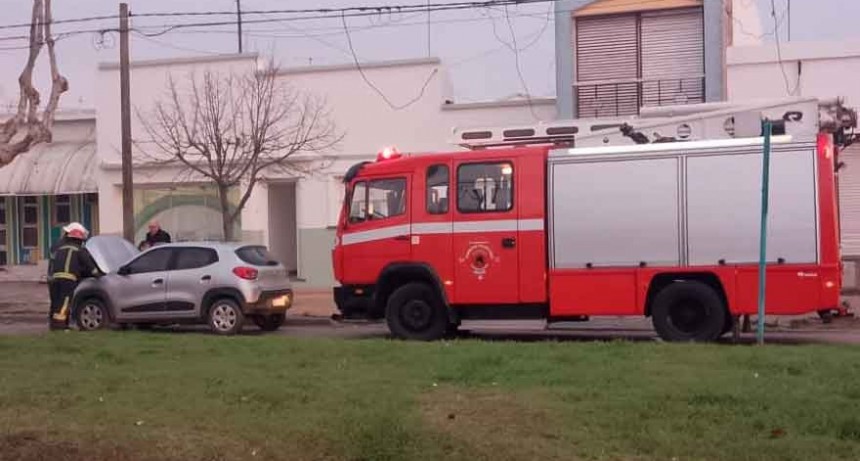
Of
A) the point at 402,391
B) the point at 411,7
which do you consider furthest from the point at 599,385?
the point at 411,7

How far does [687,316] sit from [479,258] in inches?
113

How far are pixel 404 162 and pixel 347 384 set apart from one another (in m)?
6.63

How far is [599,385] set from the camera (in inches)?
353

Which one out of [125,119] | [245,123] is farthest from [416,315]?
[245,123]

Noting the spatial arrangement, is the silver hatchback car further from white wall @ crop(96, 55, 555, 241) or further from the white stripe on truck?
white wall @ crop(96, 55, 555, 241)

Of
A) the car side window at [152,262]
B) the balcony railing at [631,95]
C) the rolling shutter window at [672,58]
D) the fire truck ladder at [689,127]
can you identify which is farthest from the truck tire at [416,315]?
the rolling shutter window at [672,58]

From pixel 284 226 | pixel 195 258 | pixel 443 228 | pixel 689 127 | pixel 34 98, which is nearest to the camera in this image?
pixel 443 228

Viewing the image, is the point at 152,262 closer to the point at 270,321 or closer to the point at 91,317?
the point at 91,317

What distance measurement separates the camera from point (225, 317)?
684 inches

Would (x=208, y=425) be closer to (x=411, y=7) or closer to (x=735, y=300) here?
(x=735, y=300)

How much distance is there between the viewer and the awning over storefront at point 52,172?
28.3 metres

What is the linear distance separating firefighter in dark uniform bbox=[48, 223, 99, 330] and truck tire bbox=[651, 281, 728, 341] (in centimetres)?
854

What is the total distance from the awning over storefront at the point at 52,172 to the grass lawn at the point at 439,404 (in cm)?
1753

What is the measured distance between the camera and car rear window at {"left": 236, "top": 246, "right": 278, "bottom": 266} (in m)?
17.6
